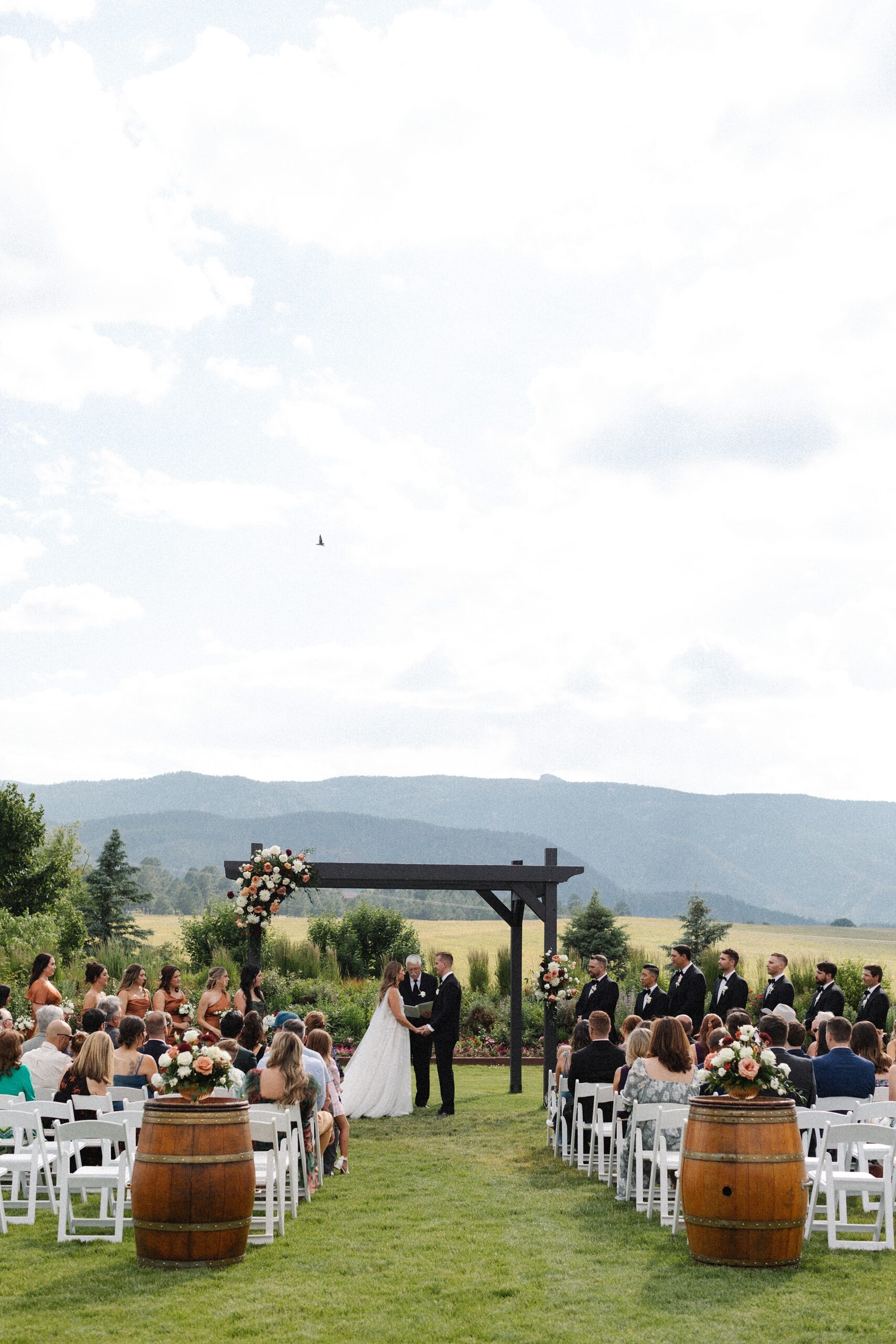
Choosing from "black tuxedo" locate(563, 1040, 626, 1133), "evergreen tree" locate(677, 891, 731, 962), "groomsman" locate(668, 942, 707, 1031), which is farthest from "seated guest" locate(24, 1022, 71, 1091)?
"evergreen tree" locate(677, 891, 731, 962)

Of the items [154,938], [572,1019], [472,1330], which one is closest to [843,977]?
[572,1019]

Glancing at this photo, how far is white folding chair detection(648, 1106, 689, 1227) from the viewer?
889cm

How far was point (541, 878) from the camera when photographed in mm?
17719

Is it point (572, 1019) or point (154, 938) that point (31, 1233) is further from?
point (154, 938)

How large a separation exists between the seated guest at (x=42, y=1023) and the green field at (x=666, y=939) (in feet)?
84.3

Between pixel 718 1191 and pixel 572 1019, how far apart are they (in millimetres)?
15983

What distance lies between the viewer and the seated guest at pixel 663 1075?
32.6ft

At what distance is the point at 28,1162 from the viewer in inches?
359

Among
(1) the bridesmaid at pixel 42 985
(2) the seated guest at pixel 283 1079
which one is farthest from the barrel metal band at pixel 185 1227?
(1) the bridesmaid at pixel 42 985

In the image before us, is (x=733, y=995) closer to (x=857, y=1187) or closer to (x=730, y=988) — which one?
(x=730, y=988)

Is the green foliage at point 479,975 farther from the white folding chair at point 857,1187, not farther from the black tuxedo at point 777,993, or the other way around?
the white folding chair at point 857,1187

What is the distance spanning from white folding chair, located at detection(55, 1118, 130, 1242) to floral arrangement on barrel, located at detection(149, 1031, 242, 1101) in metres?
0.57

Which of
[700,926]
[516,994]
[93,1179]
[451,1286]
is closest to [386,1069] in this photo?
[516,994]

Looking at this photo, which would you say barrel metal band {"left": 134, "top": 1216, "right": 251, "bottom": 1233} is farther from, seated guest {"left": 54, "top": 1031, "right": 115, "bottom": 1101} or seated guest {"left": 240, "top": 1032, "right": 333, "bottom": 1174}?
seated guest {"left": 54, "top": 1031, "right": 115, "bottom": 1101}
